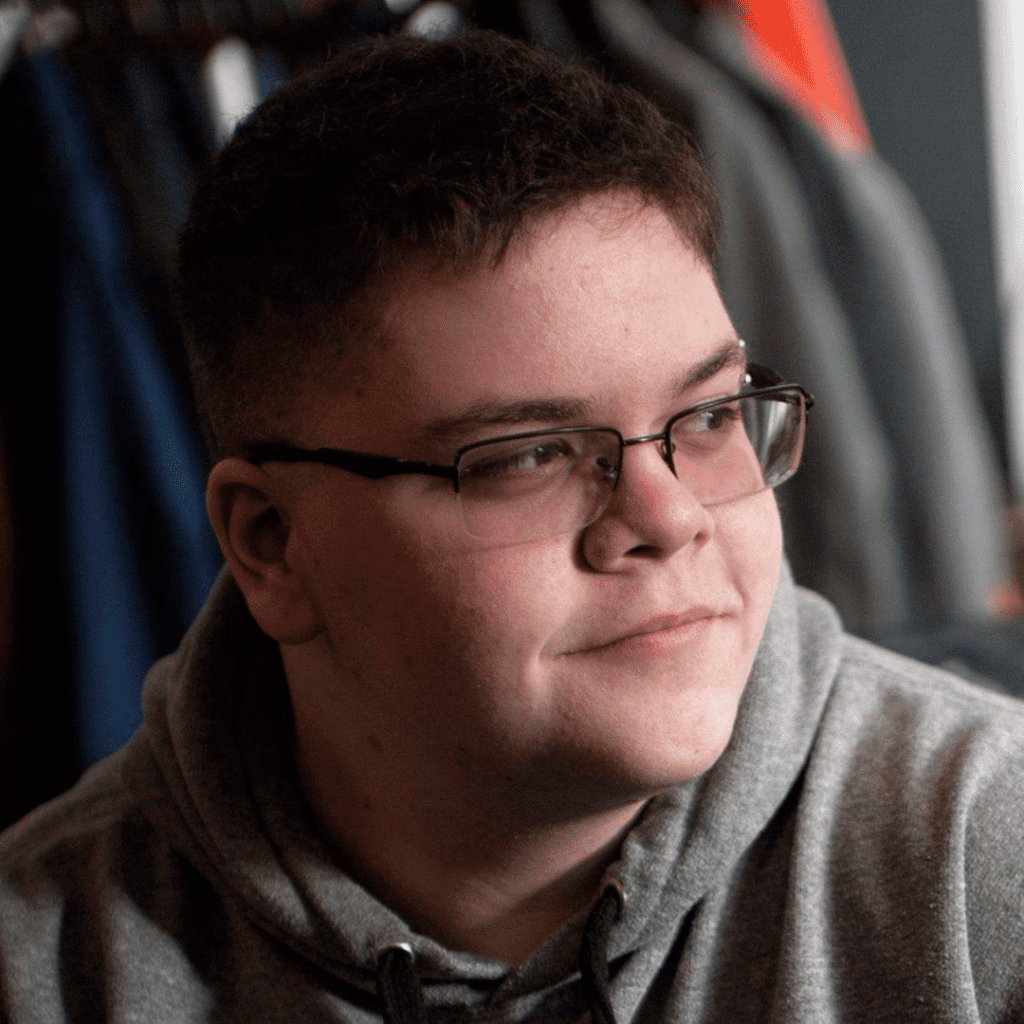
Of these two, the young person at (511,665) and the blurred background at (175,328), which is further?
the blurred background at (175,328)

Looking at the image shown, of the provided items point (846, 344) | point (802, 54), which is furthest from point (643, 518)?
point (802, 54)

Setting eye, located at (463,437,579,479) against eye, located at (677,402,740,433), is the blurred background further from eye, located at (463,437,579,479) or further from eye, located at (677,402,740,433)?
eye, located at (463,437,579,479)

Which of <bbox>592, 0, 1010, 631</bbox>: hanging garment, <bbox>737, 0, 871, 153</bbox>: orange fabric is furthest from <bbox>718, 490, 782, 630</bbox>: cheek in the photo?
<bbox>737, 0, 871, 153</bbox>: orange fabric

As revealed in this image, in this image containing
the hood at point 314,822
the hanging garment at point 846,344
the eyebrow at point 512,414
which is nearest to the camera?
the eyebrow at point 512,414

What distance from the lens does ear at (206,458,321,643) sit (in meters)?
1.02

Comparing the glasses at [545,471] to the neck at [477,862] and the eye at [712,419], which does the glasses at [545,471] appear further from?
the neck at [477,862]

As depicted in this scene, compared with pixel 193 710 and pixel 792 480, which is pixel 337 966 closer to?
pixel 193 710

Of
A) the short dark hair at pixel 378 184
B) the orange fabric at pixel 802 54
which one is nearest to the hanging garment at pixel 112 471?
the short dark hair at pixel 378 184

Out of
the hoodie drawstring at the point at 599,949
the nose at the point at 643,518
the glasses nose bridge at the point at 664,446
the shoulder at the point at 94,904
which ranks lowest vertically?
the hoodie drawstring at the point at 599,949

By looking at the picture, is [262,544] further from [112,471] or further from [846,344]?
[846,344]

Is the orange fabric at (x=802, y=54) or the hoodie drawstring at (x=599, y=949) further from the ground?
the orange fabric at (x=802, y=54)

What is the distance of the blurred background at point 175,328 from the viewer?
1.72 m

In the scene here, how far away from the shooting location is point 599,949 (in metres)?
0.96

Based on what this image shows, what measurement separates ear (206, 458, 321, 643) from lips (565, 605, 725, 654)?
0.27 m
